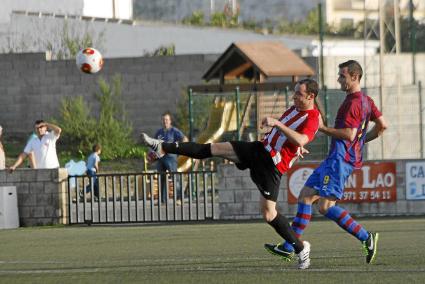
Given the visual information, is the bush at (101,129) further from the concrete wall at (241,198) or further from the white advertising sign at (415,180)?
the white advertising sign at (415,180)

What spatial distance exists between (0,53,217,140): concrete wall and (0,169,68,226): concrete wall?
52.3 ft

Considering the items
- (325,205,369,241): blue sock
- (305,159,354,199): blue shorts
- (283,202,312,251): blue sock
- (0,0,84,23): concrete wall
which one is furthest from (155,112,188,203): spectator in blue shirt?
(0,0,84,23): concrete wall

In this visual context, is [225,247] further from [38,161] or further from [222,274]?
[38,161]

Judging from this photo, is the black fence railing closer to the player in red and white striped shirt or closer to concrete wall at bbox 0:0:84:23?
the player in red and white striped shirt

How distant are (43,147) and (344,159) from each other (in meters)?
11.3

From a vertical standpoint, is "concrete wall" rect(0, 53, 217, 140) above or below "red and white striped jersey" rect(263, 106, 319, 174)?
above

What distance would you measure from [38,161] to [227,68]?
14.5m

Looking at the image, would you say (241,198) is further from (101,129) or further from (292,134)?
(101,129)

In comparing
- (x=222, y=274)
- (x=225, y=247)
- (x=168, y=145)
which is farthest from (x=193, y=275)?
(x=225, y=247)

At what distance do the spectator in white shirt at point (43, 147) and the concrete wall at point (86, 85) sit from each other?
51.8 ft

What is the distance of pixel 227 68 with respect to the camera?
1436 inches

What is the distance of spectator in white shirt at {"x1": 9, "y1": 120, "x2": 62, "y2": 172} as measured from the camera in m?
21.9

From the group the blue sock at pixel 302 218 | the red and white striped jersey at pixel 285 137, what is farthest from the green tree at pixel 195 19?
the red and white striped jersey at pixel 285 137

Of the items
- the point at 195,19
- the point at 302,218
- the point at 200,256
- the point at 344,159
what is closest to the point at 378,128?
the point at 344,159
